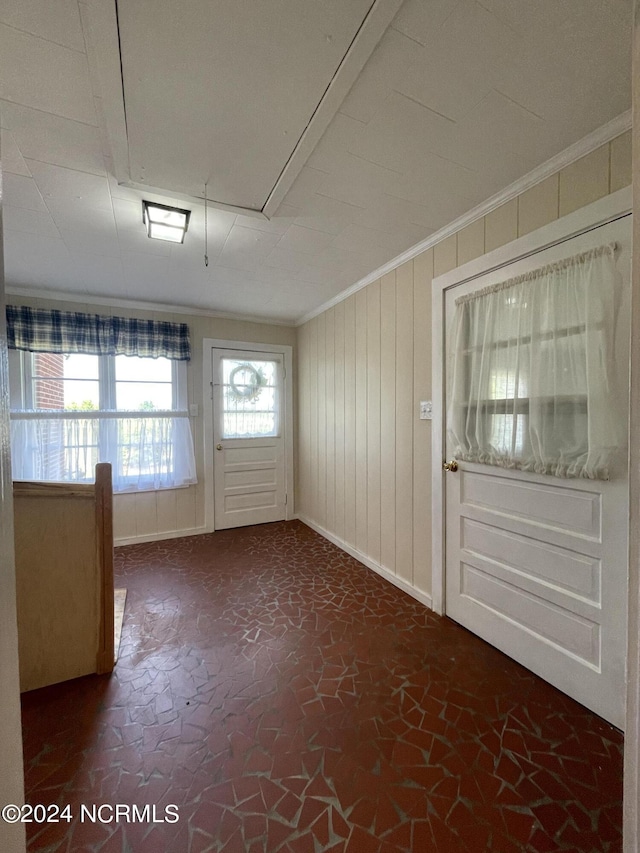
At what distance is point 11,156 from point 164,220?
62cm

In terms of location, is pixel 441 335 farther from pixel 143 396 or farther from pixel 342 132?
pixel 143 396

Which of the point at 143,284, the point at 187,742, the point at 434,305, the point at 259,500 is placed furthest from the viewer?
the point at 259,500

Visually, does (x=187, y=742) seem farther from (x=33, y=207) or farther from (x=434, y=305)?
(x=33, y=207)

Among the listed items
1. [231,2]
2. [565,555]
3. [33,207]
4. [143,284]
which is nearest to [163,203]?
[33,207]

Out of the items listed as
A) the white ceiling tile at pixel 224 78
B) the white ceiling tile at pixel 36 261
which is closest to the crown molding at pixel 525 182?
the white ceiling tile at pixel 224 78

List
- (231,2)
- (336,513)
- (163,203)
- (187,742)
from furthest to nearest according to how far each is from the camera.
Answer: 1. (336,513)
2. (163,203)
3. (187,742)
4. (231,2)

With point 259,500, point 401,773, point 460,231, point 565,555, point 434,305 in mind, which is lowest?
point 401,773

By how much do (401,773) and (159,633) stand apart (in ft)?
4.77

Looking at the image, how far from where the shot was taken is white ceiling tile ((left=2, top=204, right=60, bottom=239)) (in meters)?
1.87

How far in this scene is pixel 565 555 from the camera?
154cm

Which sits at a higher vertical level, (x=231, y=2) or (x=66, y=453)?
(x=231, y=2)

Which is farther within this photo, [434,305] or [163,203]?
[434,305]

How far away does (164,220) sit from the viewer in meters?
1.88

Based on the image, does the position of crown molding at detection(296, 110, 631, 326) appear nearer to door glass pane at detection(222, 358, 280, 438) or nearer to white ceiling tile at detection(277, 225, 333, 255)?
white ceiling tile at detection(277, 225, 333, 255)
